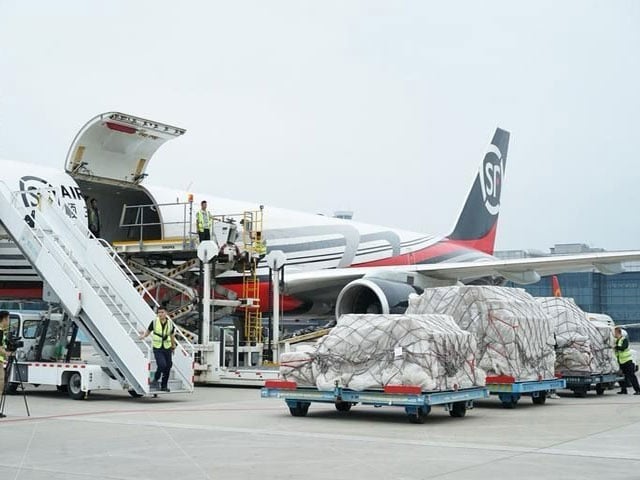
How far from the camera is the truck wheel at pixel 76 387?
1248 cm

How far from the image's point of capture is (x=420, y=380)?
9.77 m

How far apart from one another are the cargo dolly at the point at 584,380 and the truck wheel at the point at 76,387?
740 centimetres

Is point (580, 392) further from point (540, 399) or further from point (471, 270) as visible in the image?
point (471, 270)

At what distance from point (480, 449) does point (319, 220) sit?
1573 centimetres

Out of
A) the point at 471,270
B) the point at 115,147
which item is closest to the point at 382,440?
the point at 115,147

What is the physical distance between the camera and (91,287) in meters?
12.6

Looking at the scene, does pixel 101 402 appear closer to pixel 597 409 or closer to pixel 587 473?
pixel 597 409

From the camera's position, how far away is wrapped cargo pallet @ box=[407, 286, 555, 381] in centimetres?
1198

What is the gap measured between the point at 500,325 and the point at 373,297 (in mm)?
6880

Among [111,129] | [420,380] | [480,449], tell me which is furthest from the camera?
[111,129]

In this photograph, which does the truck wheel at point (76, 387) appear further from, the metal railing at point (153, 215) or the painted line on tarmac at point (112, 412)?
the metal railing at point (153, 215)

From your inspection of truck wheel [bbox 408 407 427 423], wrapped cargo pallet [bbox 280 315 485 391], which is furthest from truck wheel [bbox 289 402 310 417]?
truck wheel [bbox 408 407 427 423]

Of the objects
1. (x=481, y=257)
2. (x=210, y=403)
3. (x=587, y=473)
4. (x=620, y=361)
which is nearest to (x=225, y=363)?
(x=210, y=403)

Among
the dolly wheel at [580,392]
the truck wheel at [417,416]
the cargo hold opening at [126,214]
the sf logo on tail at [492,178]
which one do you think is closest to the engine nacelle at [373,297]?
the cargo hold opening at [126,214]
